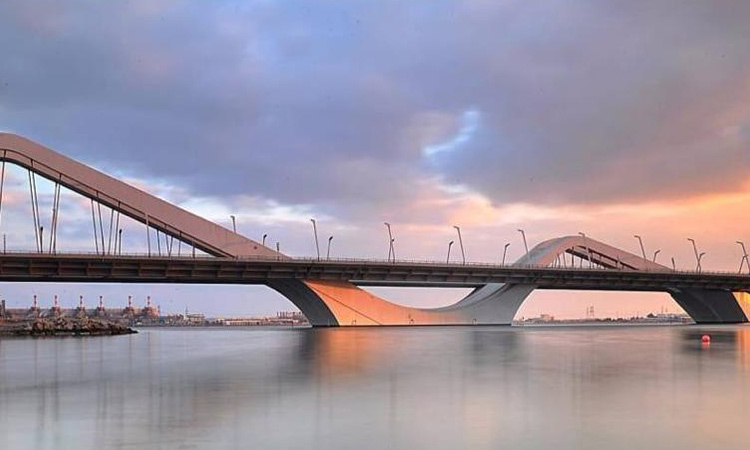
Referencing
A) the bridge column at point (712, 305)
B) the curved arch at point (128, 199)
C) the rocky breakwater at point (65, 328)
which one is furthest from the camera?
the bridge column at point (712, 305)

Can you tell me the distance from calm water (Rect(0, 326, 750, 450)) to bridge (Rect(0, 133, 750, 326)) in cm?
4125

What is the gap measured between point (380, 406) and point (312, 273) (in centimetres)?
5601

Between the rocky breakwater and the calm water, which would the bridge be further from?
the calm water

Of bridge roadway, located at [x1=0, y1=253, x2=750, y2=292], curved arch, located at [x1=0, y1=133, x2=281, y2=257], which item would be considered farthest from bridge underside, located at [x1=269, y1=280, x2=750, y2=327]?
curved arch, located at [x1=0, y1=133, x2=281, y2=257]

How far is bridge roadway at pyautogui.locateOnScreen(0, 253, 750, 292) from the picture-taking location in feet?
192

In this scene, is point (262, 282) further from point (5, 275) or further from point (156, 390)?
point (156, 390)

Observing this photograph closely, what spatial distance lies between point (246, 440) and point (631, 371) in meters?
12.1

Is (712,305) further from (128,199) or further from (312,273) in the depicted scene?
(128,199)

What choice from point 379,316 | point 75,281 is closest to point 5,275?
point 75,281

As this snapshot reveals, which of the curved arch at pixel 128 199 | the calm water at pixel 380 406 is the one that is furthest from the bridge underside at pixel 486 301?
the calm water at pixel 380 406

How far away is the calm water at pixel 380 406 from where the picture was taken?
9195 millimetres

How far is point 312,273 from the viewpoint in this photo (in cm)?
6769

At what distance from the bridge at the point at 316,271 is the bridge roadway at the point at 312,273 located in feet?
0.31

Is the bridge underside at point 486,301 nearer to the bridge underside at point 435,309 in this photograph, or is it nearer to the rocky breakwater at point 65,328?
the bridge underside at point 435,309
